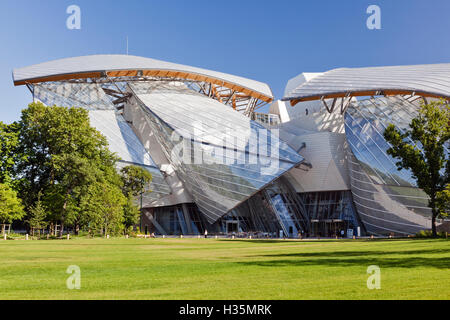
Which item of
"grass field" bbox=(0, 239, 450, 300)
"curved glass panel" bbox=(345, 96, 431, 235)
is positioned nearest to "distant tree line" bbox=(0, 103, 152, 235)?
"curved glass panel" bbox=(345, 96, 431, 235)

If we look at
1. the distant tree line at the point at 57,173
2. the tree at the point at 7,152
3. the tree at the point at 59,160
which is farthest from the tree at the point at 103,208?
the tree at the point at 7,152

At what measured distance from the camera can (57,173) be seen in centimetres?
4312

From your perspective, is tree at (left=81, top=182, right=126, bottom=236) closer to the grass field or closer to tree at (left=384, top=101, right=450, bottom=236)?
tree at (left=384, top=101, right=450, bottom=236)

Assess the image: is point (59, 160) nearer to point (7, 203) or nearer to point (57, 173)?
point (57, 173)

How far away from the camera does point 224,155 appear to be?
50.4 metres

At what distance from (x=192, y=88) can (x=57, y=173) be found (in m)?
34.8

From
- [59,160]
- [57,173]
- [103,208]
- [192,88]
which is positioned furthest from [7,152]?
[192,88]

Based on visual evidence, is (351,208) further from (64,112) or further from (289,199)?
(64,112)

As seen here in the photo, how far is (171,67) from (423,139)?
150 ft

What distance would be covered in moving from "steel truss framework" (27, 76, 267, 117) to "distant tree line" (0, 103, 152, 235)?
22.4 metres

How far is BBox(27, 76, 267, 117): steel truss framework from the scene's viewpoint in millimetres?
65812

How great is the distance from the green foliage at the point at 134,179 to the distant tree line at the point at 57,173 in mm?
6710

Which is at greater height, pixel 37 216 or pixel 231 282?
pixel 37 216

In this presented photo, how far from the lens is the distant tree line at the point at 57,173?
1531 inches
